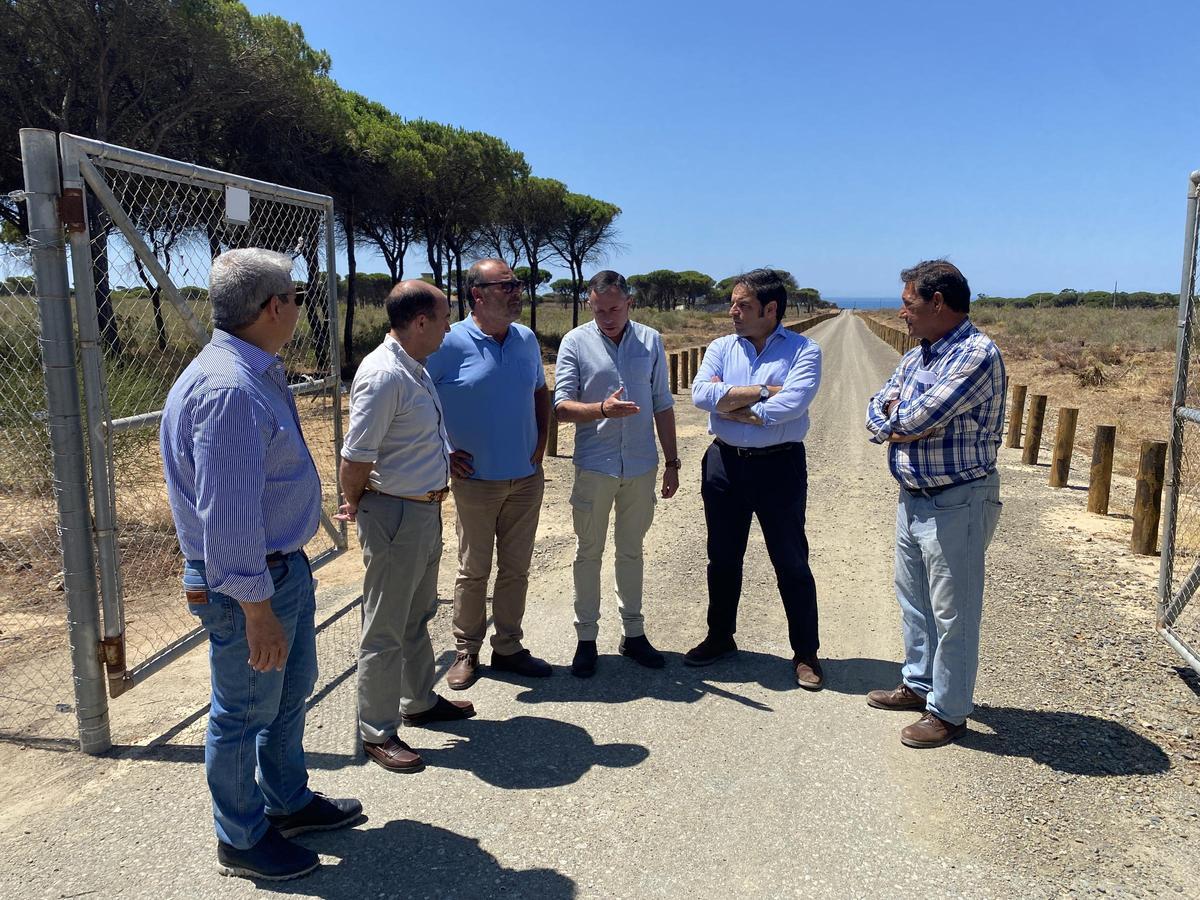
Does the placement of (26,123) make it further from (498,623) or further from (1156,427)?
(1156,427)

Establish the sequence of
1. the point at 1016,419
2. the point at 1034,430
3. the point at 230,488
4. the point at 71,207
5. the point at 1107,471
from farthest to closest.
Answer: the point at 1016,419 < the point at 1034,430 < the point at 1107,471 < the point at 71,207 < the point at 230,488

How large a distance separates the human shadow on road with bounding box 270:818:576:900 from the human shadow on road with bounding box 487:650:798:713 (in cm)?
110

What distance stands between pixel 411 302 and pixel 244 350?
37.0 inches

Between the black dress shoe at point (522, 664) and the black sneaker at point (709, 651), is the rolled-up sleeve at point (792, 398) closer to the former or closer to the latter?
the black sneaker at point (709, 651)

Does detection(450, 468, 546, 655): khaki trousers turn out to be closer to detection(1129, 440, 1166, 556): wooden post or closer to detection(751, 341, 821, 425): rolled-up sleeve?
detection(751, 341, 821, 425): rolled-up sleeve

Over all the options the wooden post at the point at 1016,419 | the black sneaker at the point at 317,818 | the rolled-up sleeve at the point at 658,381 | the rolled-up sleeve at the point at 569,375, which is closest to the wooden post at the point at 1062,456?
the wooden post at the point at 1016,419

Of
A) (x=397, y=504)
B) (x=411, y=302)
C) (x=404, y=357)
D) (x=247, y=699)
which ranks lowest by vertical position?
(x=247, y=699)

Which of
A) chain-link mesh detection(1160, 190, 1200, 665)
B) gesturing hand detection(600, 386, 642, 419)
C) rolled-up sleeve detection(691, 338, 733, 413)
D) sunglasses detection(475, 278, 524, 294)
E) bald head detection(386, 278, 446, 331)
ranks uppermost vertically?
sunglasses detection(475, 278, 524, 294)

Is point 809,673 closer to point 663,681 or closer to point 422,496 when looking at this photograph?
point 663,681

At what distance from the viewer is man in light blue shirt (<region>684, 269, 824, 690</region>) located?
3928 millimetres

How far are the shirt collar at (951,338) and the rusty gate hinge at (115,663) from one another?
141 inches

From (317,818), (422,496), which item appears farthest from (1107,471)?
(317,818)

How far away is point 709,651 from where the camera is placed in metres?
4.21

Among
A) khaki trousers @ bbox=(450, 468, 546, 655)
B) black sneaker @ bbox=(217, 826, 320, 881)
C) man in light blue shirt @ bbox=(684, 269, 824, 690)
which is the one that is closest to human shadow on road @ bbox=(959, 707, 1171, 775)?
man in light blue shirt @ bbox=(684, 269, 824, 690)
